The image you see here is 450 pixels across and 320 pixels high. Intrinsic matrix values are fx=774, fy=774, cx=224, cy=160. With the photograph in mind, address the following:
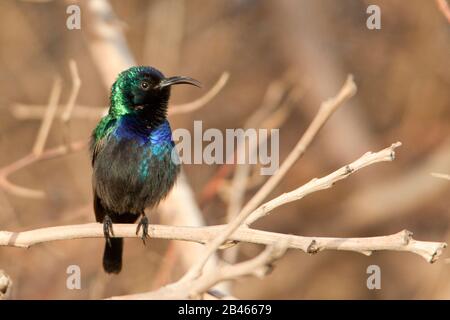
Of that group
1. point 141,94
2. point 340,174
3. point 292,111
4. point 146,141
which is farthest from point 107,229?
point 292,111

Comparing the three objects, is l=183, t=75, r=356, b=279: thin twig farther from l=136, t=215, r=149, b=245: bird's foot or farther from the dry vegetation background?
the dry vegetation background

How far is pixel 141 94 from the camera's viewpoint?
5.61 metres

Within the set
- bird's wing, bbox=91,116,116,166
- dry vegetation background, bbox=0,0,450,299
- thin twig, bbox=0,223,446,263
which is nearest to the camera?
thin twig, bbox=0,223,446,263

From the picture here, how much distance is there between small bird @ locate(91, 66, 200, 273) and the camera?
545 cm

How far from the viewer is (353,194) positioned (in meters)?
9.86

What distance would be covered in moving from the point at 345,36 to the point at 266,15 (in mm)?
1069

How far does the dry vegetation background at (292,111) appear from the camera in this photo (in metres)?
8.98

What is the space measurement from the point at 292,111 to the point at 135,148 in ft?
15.6

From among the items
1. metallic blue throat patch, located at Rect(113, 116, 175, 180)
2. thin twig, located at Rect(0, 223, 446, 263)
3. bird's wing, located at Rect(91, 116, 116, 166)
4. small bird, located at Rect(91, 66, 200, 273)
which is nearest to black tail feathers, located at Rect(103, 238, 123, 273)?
small bird, located at Rect(91, 66, 200, 273)

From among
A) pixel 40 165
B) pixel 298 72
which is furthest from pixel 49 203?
pixel 298 72

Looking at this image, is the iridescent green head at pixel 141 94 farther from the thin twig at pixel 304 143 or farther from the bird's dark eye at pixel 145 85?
the thin twig at pixel 304 143

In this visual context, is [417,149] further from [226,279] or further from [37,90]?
[226,279]

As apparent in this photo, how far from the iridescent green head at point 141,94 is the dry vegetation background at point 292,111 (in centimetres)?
329

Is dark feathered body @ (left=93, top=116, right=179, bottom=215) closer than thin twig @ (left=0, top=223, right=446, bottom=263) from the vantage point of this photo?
No
